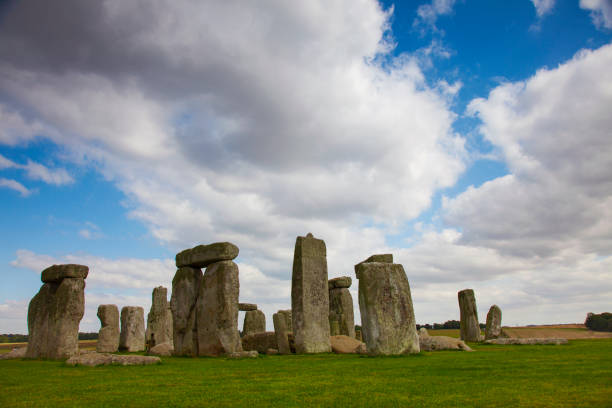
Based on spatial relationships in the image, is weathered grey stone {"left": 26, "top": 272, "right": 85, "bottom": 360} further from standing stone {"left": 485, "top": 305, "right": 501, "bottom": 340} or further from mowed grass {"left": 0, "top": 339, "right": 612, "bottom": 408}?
standing stone {"left": 485, "top": 305, "right": 501, "bottom": 340}

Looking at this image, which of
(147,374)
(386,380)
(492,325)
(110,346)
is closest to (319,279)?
(147,374)

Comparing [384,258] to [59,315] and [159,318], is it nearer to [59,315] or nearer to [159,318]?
[59,315]

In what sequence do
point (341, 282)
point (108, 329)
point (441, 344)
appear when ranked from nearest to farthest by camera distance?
1. point (441, 344)
2. point (341, 282)
3. point (108, 329)

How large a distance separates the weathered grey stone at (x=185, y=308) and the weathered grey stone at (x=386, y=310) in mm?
5917

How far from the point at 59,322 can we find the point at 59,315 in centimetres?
22

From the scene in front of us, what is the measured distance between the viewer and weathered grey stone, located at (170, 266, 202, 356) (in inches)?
527

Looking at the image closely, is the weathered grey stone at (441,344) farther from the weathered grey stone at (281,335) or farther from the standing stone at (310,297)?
the weathered grey stone at (281,335)

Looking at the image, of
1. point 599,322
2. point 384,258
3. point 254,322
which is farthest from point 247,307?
point 599,322

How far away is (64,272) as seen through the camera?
13.4 m

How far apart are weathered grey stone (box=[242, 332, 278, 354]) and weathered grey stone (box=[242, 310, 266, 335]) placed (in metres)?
7.40

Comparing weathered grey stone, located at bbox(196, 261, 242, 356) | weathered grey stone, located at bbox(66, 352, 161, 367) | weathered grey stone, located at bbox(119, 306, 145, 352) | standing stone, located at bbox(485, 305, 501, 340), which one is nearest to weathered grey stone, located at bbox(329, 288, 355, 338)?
standing stone, located at bbox(485, 305, 501, 340)

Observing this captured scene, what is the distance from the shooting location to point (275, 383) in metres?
5.97

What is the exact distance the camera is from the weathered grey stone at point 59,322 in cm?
1304

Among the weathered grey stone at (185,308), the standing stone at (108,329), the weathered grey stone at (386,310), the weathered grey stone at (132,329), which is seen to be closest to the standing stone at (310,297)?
the weathered grey stone at (386,310)
